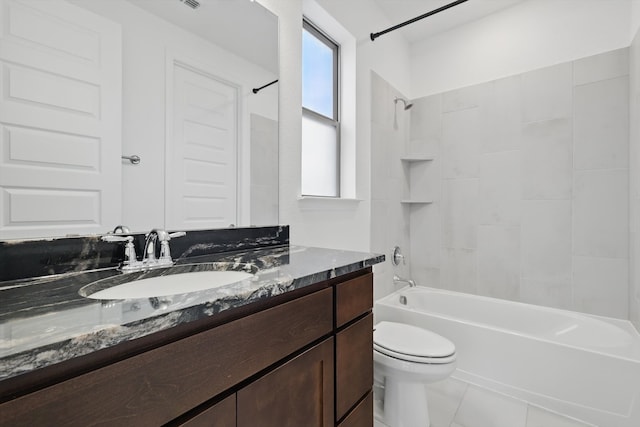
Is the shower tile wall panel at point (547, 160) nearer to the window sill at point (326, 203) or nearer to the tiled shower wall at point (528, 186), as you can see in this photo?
the tiled shower wall at point (528, 186)

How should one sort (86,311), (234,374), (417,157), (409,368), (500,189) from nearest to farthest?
(86,311) → (234,374) → (409,368) → (500,189) → (417,157)

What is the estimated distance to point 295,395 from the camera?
0.78 meters

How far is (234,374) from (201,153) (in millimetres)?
866

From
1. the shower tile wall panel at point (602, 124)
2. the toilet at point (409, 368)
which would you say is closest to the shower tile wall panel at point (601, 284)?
the shower tile wall panel at point (602, 124)

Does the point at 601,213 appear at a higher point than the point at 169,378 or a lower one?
higher

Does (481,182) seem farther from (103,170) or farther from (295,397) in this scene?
(103,170)

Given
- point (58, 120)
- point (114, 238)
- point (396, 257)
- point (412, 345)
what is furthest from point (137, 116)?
point (396, 257)

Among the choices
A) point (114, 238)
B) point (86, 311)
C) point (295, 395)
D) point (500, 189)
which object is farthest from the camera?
point (500, 189)

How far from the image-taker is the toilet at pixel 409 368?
56.7 inches

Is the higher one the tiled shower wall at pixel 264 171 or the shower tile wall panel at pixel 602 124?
the shower tile wall panel at pixel 602 124

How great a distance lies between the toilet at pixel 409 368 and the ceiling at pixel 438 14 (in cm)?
221

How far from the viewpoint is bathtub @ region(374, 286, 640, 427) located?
60.0 inches

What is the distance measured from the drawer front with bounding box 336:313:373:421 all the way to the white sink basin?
0.39m

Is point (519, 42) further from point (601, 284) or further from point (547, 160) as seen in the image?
point (601, 284)
